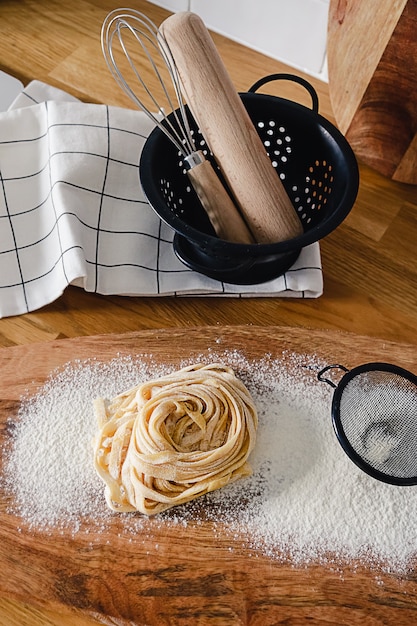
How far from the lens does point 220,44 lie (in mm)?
1217

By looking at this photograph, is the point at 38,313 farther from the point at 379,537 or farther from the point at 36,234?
the point at 379,537

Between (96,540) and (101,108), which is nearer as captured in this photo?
(96,540)

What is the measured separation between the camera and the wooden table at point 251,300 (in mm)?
879

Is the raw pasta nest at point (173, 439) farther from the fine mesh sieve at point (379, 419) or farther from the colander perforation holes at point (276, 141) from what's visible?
the colander perforation holes at point (276, 141)

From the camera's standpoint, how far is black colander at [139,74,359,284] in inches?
29.6

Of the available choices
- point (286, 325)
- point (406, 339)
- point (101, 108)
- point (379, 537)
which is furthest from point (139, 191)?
point (379, 537)

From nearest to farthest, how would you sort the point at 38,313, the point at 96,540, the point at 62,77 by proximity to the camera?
the point at 96,540, the point at 38,313, the point at 62,77

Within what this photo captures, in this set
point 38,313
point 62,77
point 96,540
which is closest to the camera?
point 96,540

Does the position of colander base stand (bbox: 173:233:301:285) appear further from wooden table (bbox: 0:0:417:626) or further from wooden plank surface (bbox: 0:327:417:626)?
wooden plank surface (bbox: 0:327:417:626)

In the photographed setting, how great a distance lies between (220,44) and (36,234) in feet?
1.78

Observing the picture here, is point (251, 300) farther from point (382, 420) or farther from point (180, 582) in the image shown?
point (180, 582)

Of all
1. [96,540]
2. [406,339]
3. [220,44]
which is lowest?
[96,540]

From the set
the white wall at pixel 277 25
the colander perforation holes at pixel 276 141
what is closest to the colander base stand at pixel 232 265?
the colander perforation holes at pixel 276 141

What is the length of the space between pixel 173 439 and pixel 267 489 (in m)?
0.11
